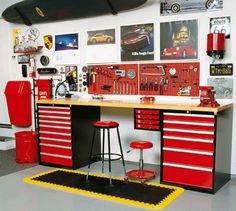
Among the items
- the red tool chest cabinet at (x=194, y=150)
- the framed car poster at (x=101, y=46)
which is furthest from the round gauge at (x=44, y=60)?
the red tool chest cabinet at (x=194, y=150)

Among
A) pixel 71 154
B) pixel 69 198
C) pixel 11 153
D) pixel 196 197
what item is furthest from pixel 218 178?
pixel 11 153

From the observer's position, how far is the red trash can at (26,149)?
4512mm

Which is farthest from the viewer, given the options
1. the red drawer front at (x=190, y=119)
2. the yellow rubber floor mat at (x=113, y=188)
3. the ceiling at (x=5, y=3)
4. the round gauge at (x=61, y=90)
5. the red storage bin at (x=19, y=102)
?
the ceiling at (x=5, y=3)

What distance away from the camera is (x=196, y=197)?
320 centimetres

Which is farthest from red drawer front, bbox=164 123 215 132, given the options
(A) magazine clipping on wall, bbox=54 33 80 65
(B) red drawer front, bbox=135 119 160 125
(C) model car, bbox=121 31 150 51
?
(A) magazine clipping on wall, bbox=54 33 80 65

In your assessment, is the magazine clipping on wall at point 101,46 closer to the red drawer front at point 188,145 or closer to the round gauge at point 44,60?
the round gauge at point 44,60

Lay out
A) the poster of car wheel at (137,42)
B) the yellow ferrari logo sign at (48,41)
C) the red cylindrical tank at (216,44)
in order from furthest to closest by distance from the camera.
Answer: the yellow ferrari logo sign at (48,41), the poster of car wheel at (137,42), the red cylindrical tank at (216,44)

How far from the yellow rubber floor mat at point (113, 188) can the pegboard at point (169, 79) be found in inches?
46.8

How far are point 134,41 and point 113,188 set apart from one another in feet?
6.28

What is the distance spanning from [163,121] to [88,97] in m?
1.54

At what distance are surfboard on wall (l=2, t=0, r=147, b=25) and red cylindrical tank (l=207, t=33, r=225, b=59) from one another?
3.30 feet

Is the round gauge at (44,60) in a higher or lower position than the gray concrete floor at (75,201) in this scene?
higher

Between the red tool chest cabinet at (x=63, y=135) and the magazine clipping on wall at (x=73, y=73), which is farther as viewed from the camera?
the magazine clipping on wall at (x=73, y=73)

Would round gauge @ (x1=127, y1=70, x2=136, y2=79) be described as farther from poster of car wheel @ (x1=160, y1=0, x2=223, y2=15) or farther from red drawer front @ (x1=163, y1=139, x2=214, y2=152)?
red drawer front @ (x1=163, y1=139, x2=214, y2=152)
